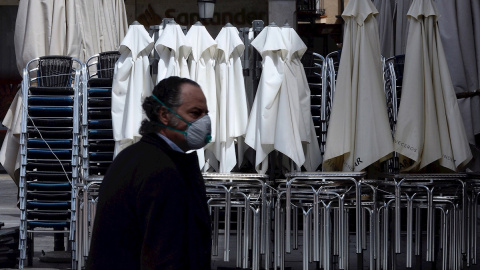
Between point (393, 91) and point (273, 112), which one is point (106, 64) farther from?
point (393, 91)

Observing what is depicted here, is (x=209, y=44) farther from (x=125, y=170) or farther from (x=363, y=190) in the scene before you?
(x=125, y=170)

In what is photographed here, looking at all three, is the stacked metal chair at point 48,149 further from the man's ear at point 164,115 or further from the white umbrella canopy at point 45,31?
the man's ear at point 164,115

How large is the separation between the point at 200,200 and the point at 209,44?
15.6 ft

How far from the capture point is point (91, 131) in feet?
31.6

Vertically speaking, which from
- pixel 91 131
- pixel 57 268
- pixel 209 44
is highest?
pixel 209 44

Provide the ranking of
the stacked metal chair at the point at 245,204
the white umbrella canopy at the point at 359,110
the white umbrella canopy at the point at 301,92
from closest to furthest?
the stacked metal chair at the point at 245,204 < the white umbrella canopy at the point at 359,110 < the white umbrella canopy at the point at 301,92

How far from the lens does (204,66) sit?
8984mm

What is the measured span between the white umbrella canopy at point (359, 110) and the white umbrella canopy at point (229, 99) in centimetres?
75

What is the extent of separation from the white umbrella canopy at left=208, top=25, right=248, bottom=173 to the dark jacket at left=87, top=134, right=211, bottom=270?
15.3 ft

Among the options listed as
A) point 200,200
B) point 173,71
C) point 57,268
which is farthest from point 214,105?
point 200,200

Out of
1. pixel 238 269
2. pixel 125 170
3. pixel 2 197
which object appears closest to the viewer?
pixel 125 170

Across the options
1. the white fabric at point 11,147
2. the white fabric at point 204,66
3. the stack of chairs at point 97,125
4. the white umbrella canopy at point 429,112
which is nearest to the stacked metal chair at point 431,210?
the white umbrella canopy at point 429,112

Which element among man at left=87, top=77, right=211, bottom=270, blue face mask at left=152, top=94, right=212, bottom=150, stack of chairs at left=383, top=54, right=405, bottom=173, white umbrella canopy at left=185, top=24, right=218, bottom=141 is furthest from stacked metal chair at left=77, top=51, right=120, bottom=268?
man at left=87, top=77, right=211, bottom=270

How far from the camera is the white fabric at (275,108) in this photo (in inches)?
344
